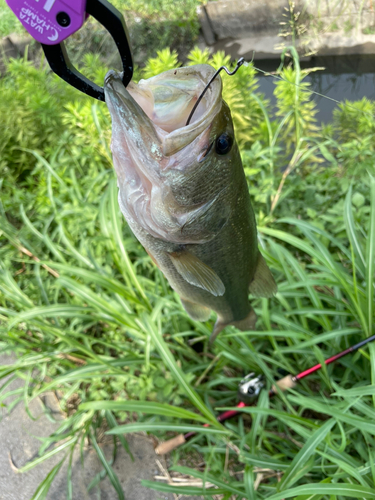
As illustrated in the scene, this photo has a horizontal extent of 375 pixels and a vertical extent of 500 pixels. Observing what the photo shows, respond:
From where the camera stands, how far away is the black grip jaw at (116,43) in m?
0.56

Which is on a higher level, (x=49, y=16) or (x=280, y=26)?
(x=49, y=16)

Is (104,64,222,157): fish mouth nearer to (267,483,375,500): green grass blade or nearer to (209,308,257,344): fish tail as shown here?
(209,308,257,344): fish tail

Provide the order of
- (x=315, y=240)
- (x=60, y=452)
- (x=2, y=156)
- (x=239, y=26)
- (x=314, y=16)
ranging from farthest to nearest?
(x=239, y=26) < (x=314, y=16) < (x=2, y=156) < (x=60, y=452) < (x=315, y=240)

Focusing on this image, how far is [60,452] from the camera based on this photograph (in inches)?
83.0

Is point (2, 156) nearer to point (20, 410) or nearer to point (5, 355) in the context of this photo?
point (5, 355)

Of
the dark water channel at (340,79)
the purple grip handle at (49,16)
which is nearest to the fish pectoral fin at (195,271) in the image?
the purple grip handle at (49,16)

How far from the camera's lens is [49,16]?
558mm

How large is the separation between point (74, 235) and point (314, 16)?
449cm

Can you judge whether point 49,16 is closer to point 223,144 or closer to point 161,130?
point 161,130

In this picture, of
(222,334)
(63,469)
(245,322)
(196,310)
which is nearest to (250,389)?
(222,334)

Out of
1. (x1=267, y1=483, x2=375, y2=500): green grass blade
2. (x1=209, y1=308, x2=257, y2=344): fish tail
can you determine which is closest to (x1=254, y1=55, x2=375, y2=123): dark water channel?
(x1=209, y1=308, x2=257, y2=344): fish tail

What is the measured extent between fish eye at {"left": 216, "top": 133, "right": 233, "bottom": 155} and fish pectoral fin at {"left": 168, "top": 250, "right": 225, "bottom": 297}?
0.28 meters

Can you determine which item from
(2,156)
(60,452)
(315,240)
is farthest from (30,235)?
(315,240)

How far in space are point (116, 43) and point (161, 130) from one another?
7.7 inches
